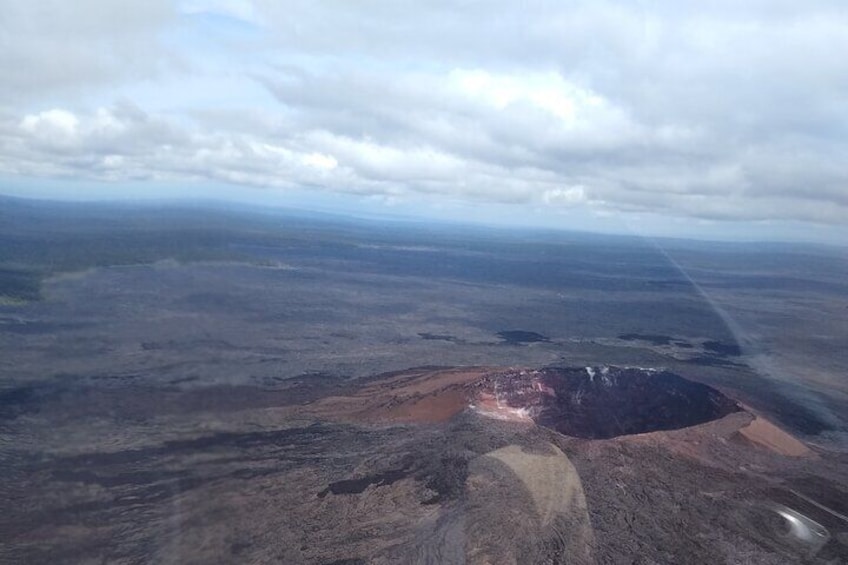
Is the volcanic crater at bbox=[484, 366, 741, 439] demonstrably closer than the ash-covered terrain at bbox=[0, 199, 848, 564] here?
No

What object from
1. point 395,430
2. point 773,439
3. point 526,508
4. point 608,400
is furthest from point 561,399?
point 526,508

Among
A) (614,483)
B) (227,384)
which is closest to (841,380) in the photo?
(614,483)

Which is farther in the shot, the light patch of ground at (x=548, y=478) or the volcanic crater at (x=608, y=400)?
the volcanic crater at (x=608, y=400)

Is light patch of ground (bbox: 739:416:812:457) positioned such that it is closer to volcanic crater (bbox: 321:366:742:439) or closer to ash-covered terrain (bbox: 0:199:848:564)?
ash-covered terrain (bbox: 0:199:848:564)

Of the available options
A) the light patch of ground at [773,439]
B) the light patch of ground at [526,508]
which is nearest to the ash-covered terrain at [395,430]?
the light patch of ground at [526,508]

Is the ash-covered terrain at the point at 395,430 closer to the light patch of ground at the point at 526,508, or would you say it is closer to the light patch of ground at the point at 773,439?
the light patch of ground at the point at 526,508

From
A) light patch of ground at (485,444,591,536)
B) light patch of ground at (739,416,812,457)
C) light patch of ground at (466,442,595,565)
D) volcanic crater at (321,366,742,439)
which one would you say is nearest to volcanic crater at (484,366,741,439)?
volcanic crater at (321,366,742,439)

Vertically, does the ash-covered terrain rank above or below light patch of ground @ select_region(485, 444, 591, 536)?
below

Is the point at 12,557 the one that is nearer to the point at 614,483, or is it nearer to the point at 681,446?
the point at 614,483
